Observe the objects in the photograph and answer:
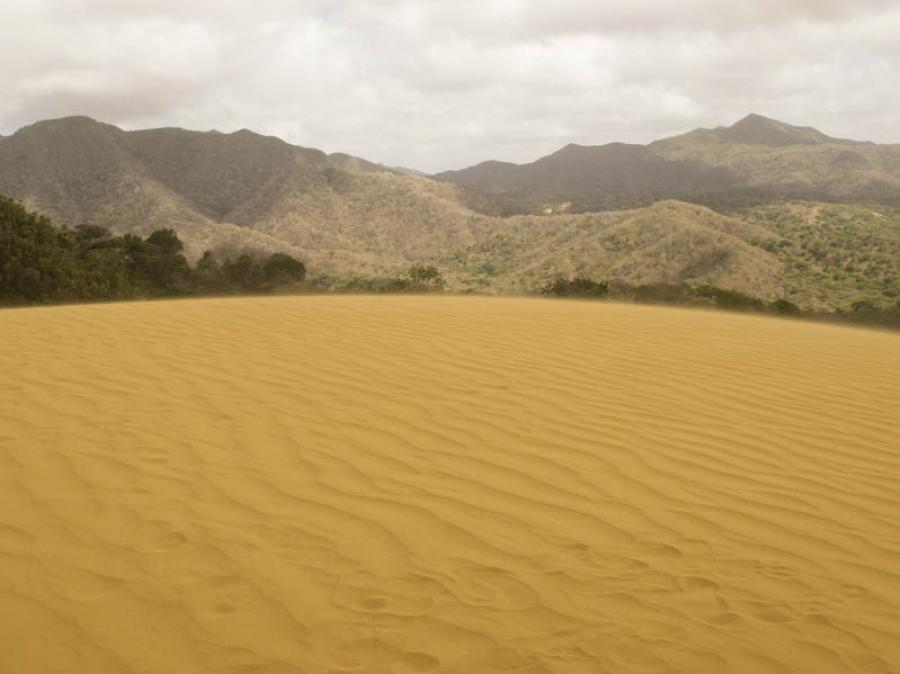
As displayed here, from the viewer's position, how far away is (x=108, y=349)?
21.5ft

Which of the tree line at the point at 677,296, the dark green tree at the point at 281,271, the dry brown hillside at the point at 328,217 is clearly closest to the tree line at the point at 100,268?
the dark green tree at the point at 281,271

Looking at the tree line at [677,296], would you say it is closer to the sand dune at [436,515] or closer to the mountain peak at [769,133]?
the sand dune at [436,515]

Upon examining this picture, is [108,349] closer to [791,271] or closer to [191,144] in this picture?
[791,271]

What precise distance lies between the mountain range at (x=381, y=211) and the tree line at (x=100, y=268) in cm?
1526

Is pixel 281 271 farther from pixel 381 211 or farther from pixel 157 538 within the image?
pixel 381 211

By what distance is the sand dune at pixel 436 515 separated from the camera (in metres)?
2.44

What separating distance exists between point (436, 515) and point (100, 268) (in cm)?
2144

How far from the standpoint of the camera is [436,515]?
3354 mm

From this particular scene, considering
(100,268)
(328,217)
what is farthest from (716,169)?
(100,268)

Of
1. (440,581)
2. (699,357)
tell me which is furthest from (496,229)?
(440,581)

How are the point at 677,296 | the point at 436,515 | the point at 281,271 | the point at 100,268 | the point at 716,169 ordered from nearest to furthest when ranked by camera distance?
1. the point at 436,515
2. the point at 677,296
3. the point at 100,268
4. the point at 281,271
5. the point at 716,169

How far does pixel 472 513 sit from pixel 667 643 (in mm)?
1149

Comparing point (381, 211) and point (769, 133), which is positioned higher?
point (769, 133)

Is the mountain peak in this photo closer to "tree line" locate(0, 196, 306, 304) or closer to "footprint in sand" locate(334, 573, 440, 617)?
"tree line" locate(0, 196, 306, 304)
